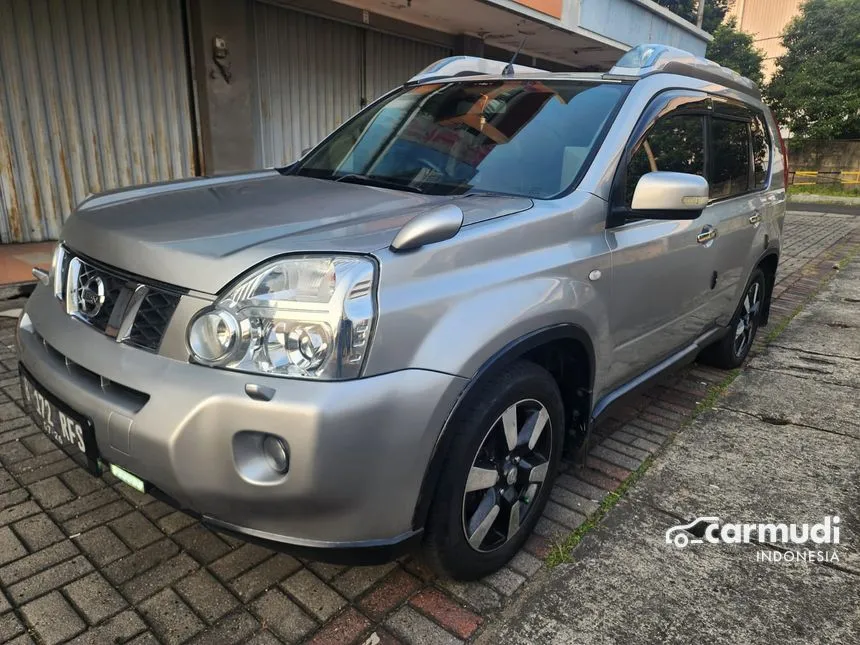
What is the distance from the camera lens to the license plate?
1906 mm

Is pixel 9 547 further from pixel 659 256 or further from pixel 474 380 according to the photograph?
pixel 659 256

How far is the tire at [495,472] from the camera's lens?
6.33ft

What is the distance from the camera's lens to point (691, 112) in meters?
3.25

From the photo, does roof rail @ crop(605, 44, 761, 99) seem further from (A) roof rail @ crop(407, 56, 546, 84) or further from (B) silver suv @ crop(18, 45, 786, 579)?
(A) roof rail @ crop(407, 56, 546, 84)

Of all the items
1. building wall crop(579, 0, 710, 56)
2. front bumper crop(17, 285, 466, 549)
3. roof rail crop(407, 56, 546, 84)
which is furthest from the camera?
building wall crop(579, 0, 710, 56)

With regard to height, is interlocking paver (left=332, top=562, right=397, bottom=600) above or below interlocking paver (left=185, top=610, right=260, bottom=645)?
below

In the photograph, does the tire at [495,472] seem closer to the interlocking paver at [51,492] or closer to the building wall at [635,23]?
the interlocking paver at [51,492]

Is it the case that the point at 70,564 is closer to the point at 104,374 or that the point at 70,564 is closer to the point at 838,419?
the point at 104,374

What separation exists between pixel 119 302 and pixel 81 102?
5656 mm

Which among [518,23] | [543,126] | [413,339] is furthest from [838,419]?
[518,23]

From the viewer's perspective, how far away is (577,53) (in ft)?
41.0

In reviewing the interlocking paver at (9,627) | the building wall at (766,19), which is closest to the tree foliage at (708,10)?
the building wall at (766,19)

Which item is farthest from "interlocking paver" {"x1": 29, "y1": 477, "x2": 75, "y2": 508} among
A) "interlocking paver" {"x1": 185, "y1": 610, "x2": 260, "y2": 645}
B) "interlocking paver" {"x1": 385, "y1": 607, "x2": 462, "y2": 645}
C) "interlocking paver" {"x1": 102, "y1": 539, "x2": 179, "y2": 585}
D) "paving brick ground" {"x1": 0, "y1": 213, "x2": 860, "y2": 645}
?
"interlocking paver" {"x1": 385, "y1": 607, "x2": 462, "y2": 645}

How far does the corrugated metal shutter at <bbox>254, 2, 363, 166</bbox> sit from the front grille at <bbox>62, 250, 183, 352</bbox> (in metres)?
6.33
